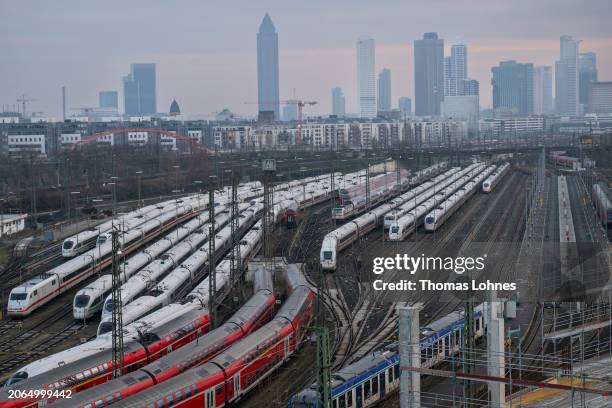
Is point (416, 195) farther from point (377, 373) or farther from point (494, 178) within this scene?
point (377, 373)

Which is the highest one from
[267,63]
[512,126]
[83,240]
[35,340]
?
[267,63]

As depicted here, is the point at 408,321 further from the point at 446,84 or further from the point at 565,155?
the point at 446,84

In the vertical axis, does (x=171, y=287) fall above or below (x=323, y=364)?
below

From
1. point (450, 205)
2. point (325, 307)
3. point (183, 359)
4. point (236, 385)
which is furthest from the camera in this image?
point (450, 205)

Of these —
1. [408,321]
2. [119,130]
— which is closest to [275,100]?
[119,130]

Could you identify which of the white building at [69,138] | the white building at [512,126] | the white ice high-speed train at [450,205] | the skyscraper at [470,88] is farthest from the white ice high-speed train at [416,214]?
the white building at [512,126]

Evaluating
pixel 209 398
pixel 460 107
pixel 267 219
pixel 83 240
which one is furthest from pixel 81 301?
pixel 460 107
